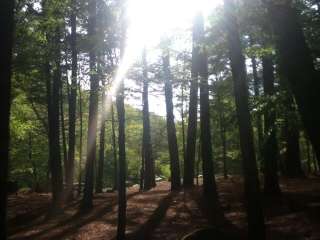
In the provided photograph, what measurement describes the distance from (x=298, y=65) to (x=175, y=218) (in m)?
10.2

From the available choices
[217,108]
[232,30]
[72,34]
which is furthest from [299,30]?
[217,108]

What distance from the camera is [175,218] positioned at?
15.6 metres

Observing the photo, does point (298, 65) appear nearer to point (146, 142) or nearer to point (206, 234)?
point (206, 234)

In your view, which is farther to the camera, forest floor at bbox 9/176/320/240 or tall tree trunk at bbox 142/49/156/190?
tall tree trunk at bbox 142/49/156/190

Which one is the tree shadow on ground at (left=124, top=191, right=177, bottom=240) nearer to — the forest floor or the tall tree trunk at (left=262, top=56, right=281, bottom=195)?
the forest floor

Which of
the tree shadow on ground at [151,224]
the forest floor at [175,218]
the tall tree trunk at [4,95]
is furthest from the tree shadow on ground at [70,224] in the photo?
the tall tree trunk at [4,95]

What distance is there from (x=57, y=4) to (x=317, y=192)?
12089 mm

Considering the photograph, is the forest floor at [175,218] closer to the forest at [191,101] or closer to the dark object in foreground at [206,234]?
the forest at [191,101]

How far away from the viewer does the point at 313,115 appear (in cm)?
612

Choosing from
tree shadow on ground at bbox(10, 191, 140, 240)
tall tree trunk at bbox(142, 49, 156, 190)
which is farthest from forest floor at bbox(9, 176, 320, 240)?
tall tree trunk at bbox(142, 49, 156, 190)

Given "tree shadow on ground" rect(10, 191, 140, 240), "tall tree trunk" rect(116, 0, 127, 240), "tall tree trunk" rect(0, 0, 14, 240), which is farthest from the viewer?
"tree shadow on ground" rect(10, 191, 140, 240)

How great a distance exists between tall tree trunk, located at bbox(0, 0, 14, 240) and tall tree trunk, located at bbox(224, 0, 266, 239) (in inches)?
230

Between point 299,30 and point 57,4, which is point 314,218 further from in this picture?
point 57,4

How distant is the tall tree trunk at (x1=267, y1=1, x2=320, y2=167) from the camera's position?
6145 millimetres
